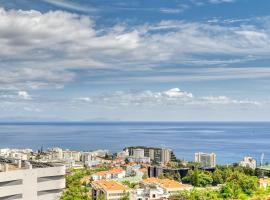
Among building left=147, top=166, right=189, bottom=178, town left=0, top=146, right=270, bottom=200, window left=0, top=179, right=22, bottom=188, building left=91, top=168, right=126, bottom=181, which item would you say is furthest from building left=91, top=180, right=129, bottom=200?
building left=147, top=166, right=189, bottom=178

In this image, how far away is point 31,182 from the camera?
1012 inches

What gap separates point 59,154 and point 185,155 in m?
38.7

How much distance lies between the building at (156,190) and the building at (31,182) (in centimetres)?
974

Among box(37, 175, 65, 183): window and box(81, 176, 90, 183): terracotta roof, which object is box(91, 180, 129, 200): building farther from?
box(37, 175, 65, 183): window

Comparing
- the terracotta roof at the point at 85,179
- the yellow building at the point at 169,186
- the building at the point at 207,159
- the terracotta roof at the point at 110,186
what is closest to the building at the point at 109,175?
the terracotta roof at the point at 85,179

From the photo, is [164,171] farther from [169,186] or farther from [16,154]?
[16,154]

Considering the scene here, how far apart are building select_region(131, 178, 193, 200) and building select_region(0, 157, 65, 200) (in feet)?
31.9

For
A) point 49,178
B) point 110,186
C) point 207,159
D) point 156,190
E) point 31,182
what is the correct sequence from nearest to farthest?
point 31,182
point 49,178
point 156,190
point 110,186
point 207,159

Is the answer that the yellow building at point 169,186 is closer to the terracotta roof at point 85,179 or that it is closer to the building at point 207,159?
the terracotta roof at point 85,179

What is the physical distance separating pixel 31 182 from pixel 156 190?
1418 centimetres

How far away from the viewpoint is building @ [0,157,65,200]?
79.8ft

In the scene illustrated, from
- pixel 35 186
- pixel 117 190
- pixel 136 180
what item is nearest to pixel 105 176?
pixel 136 180

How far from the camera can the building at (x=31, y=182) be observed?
24.3 metres

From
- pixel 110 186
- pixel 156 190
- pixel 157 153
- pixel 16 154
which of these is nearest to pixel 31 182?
pixel 110 186
